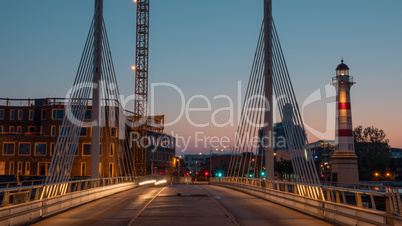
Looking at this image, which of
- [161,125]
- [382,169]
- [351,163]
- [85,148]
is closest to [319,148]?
[382,169]

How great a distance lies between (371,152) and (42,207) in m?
102

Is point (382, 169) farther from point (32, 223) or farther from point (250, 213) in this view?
point (32, 223)

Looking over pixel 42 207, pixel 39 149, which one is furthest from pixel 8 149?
pixel 42 207

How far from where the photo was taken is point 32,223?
59.2ft

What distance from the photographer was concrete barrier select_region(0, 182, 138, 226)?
16.1 metres

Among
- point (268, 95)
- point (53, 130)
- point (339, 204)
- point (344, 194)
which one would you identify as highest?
point (53, 130)

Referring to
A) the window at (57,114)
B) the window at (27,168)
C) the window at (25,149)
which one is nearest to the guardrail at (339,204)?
the window at (27,168)

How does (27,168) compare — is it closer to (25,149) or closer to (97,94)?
(25,149)

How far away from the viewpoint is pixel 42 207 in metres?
19.9

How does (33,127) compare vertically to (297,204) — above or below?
above

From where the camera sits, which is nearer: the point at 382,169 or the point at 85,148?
the point at 85,148

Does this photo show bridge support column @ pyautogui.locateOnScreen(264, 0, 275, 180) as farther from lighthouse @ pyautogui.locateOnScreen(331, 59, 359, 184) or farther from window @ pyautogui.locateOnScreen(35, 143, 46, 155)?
window @ pyautogui.locateOnScreen(35, 143, 46, 155)

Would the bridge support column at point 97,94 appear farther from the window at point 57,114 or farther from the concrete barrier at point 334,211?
the window at point 57,114

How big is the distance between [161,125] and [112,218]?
399ft
